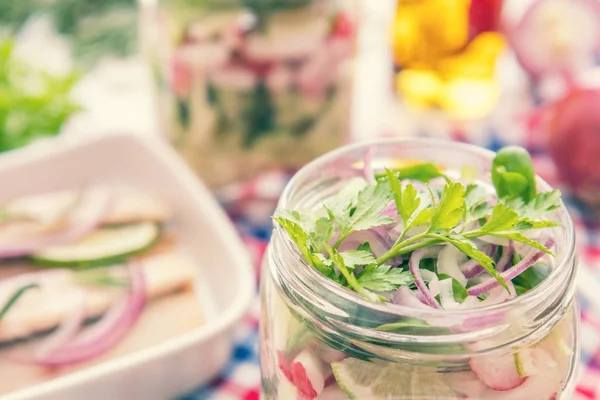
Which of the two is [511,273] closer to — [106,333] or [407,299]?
[407,299]

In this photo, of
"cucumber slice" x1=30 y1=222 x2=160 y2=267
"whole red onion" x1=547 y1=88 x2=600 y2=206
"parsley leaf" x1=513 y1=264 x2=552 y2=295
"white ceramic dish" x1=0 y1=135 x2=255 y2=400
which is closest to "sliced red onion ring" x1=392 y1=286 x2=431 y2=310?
"parsley leaf" x1=513 y1=264 x2=552 y2=295

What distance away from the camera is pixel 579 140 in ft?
4.31

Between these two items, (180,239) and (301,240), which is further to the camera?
(180,239)

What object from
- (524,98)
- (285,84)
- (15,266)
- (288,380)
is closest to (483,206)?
(288,380)

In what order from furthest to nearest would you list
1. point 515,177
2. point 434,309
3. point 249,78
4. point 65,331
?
point 249,78, point 65,331, point 515,177, point 434,309

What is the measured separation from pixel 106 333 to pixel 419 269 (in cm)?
54

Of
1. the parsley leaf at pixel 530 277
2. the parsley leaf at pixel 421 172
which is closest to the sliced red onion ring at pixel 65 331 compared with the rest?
the parsley leaf at pixel 421 172

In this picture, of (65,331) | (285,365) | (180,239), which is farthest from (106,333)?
(285,365)

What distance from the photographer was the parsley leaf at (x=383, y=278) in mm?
611

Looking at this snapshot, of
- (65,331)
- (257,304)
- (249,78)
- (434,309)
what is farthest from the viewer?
(249,78)

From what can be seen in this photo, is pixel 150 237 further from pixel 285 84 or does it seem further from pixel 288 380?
pixel 288 380

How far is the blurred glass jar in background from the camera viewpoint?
124 cm

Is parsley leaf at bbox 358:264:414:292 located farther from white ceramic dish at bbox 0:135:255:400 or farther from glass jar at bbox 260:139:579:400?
white ceramic dish at bbox 0:135:255:400

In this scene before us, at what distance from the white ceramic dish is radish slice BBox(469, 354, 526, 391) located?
1.33ft
